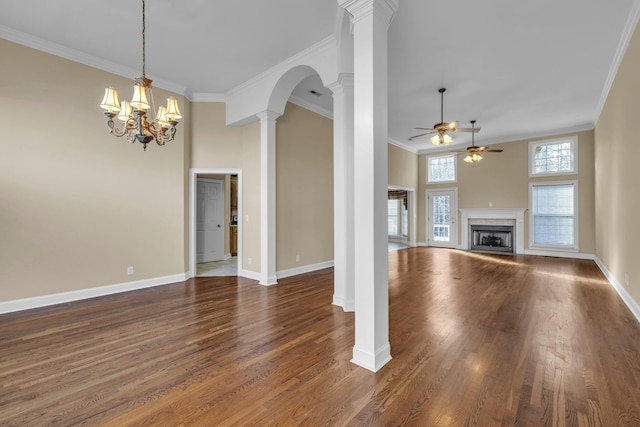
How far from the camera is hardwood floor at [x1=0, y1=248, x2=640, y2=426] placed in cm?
184

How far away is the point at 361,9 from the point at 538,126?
7504 millimetres

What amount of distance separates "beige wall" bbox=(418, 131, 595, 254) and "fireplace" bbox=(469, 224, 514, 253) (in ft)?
1.62

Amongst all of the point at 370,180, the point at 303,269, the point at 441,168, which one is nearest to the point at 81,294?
the point at 303,269

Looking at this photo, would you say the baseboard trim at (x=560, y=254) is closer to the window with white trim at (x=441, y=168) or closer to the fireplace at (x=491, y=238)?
the fireplace at (x=491, y=238)

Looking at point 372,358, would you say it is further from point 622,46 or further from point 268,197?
point 622,46

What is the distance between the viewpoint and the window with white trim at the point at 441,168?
32.4 ft

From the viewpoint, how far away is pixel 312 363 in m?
2.43

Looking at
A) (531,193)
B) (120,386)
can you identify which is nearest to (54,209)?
(120,386)

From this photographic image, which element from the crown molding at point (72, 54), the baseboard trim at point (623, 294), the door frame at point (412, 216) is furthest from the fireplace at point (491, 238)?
the crown molding at point (72, 54)

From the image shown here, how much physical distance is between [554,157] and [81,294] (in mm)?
11068

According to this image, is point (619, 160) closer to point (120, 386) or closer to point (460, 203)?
point (460, 203)

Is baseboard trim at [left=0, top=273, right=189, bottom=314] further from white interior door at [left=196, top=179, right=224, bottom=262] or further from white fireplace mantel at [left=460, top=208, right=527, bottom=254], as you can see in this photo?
white fireplace mantel at [left=460, top=208, right=527, bottom=254]

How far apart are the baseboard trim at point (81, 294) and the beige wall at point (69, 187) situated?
0.22 feet

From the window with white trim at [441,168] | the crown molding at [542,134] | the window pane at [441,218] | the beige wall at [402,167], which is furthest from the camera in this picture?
the window pane at [441,218]
